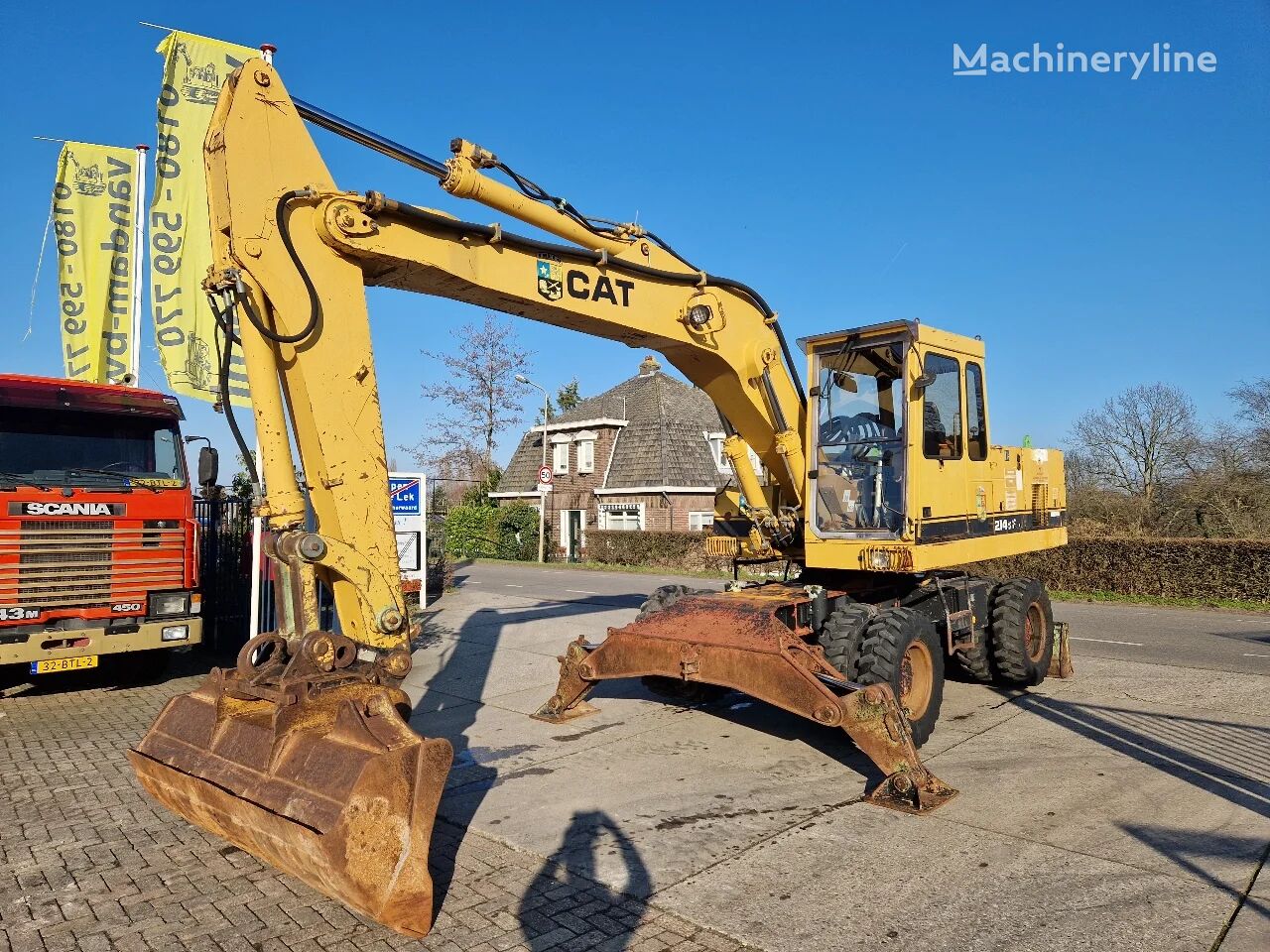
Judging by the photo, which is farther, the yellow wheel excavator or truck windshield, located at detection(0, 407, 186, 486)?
truck windshield, located at detection(0, 407, 186, 486)

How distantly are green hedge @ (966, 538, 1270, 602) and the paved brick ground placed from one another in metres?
12.3

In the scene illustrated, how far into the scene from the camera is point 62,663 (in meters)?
8.27

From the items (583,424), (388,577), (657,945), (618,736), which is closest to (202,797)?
(388,577)

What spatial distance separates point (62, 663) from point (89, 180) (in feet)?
28.0

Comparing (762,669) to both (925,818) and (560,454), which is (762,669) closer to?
(925,818)

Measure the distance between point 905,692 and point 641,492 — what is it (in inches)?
1044

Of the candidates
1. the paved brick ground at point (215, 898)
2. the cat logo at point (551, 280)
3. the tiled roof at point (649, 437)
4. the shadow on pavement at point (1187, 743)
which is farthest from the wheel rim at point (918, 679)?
the tiled roof at point (649, 437)

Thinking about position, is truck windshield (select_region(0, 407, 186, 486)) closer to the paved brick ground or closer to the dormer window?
the paved brick ground

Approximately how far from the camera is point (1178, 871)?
14.5ft

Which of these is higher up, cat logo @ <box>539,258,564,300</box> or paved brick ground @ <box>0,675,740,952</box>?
cat logo @ <box>539,258,564,300</box>

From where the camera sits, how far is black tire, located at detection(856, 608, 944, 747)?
6211 millimetres

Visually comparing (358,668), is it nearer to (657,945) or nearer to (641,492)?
(657,945)

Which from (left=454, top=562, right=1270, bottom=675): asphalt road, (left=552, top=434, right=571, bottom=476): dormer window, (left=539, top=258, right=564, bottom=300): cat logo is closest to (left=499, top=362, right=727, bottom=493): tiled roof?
(left=552, top=434, right=571, bottom=476): dormer window

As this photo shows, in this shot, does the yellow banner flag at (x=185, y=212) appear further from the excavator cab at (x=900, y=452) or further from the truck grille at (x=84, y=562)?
the excavator cab at (x=900, y=452)
